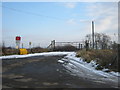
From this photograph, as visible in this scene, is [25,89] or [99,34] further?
[99,34]

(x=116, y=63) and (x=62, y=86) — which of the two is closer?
(x=62, y=86)

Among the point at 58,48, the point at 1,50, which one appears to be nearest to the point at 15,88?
the point at 1,50

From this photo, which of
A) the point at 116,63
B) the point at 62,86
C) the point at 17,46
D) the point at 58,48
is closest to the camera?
the point at 62,86

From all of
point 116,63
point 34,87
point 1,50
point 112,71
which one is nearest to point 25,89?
point 34,87

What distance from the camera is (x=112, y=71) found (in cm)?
928

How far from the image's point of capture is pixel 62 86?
6168 millimetres

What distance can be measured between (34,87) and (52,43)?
31.8 meters

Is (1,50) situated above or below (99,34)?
below

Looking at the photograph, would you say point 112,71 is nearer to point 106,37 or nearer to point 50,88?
point 50,88

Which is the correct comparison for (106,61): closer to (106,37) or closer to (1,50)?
(1,50)

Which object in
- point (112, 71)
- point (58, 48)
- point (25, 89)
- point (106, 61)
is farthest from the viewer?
point (58, 48)

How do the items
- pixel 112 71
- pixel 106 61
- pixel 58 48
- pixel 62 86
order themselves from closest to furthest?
pixel 62 86
pixel 112 71
pixel 106 61
pixel 58 48

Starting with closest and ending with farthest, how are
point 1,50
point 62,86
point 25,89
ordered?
point 25,89 < point 62,86 < point 1,50

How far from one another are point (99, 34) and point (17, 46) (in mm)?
52080
